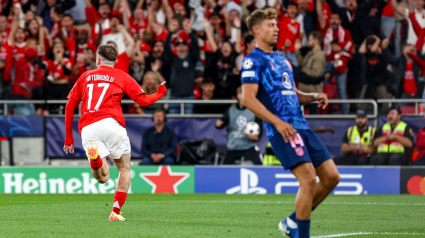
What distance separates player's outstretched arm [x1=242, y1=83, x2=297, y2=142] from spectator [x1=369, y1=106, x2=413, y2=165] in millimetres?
8707

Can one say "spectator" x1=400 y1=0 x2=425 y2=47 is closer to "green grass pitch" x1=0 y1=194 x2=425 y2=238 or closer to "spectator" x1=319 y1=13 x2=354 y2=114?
"spectator" x1=319 y1=13 x2=354 y2=114

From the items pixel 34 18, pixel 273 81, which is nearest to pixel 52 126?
pixel 34 18

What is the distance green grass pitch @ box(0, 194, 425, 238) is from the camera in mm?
6496

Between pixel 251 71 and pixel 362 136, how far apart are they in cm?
871

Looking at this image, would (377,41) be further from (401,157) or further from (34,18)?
(34,18)

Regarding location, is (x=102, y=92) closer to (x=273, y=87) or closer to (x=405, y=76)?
(x=273, y=87)

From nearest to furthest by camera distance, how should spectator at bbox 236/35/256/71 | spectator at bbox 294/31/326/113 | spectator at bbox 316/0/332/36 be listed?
spectator at bbox 294/31/326/113, spectator at bbox 236/35/256/71, spectator at bbox 316/0/332/36

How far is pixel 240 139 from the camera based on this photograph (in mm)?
13906

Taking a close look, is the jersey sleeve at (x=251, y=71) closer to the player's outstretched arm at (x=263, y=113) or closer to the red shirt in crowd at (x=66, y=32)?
the player's outstretched arm at (x=263, y=113)

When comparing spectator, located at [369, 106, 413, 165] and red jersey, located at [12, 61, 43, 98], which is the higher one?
red jersey, located at [12, 61, 43, 98]

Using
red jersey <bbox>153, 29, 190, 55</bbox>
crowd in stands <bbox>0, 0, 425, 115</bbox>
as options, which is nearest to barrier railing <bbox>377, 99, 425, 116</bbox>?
crowd in stands <bbox>0, 0, 425, 115</bbox>

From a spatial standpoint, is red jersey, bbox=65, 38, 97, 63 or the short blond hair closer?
the short blond hair

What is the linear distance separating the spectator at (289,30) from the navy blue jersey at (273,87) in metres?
9.44

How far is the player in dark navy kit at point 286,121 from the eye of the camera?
543 centimetres
